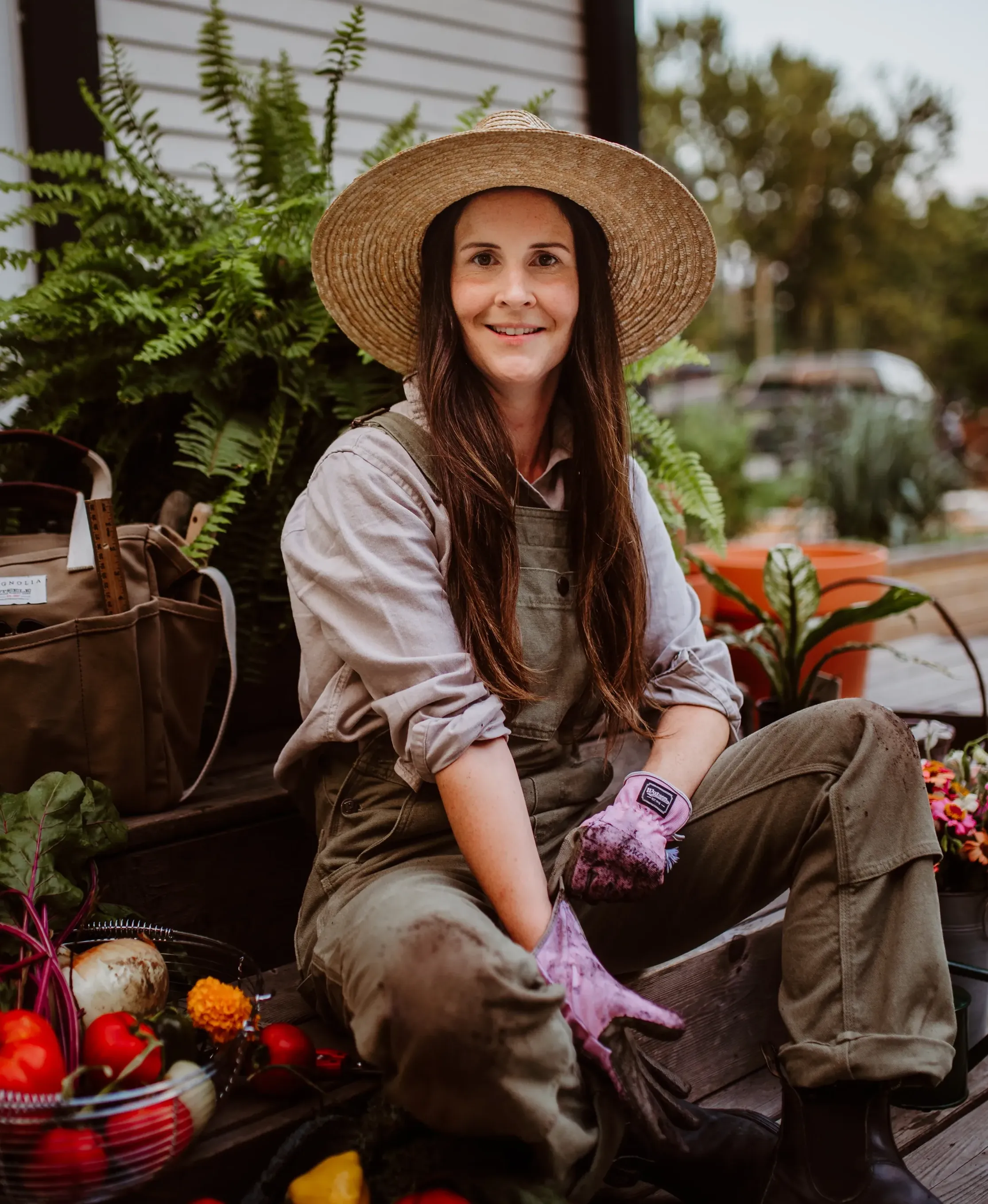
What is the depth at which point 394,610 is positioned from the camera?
1.68m

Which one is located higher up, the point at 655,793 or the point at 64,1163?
the point at 655,793

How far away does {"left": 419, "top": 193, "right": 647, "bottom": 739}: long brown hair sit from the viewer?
181 cm

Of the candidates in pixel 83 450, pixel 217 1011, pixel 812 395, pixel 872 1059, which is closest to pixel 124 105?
pixel 83 450

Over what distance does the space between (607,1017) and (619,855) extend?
0.79ft

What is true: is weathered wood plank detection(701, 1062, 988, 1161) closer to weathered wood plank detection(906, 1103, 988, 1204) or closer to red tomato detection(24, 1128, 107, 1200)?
weathered wood plank detection(906, 1103, 988, 1204)

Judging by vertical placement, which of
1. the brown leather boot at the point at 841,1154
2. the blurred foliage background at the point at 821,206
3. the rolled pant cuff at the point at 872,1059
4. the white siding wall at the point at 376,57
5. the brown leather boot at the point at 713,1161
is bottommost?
the brown leather boot at the point at 713,1161

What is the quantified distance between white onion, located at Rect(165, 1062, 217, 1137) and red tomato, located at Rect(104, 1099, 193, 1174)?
0.01 metres

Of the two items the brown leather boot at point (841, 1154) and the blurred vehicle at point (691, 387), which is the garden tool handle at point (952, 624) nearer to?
the brown leather boot at point (841, 1154)

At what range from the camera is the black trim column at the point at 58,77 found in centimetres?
307

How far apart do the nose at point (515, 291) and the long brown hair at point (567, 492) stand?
121 mm

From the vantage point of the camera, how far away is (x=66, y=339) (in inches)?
97.6

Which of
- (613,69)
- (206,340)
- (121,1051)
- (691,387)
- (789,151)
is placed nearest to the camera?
(121,1051)

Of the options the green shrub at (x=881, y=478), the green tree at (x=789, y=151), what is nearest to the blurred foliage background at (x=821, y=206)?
the green tree at (x=789, y=151)

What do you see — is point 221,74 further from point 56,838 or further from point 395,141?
point 56,838
